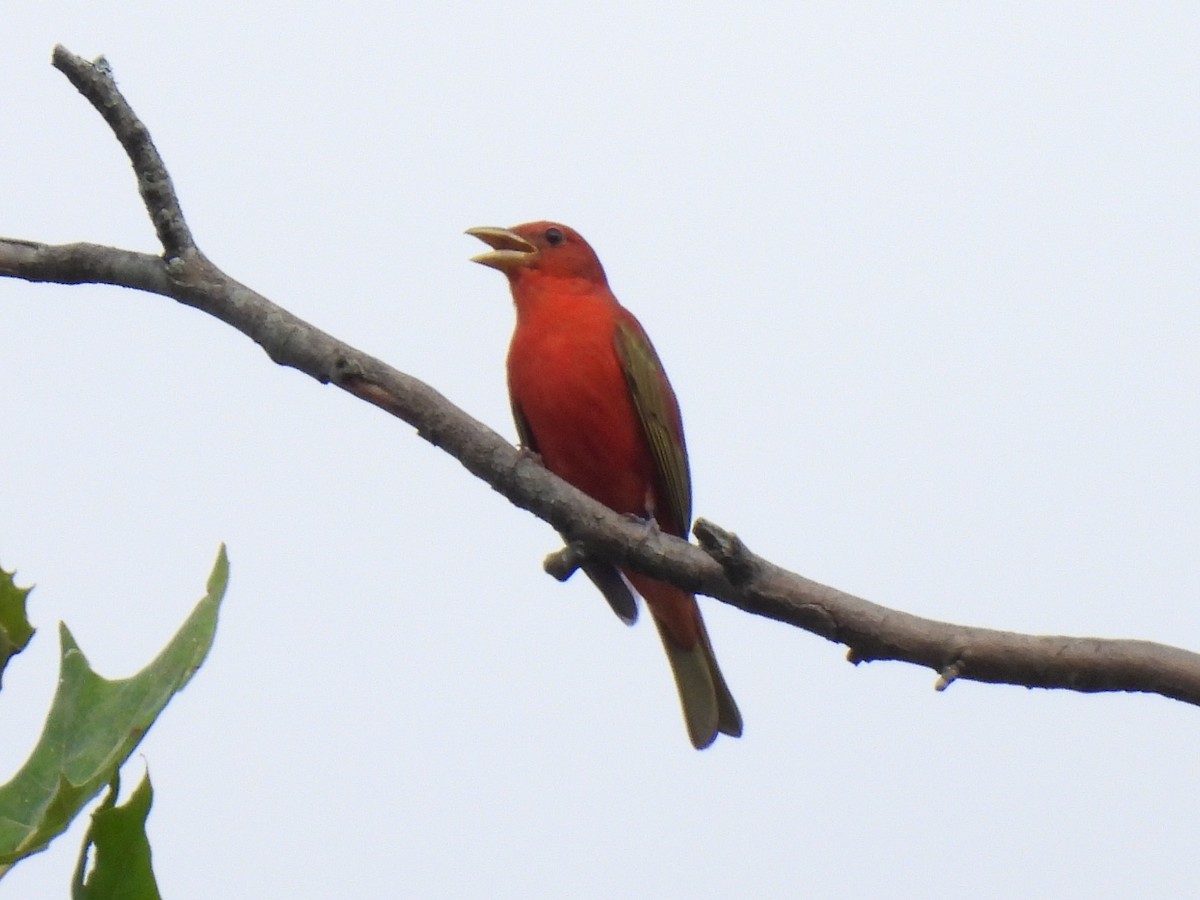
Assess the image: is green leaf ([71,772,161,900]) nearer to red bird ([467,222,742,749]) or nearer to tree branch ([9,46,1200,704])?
tree branch ([9,46,1200,704])

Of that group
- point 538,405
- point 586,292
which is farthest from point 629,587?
point 586,292

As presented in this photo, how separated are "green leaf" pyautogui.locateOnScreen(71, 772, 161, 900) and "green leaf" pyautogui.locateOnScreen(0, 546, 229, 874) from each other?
3 cm

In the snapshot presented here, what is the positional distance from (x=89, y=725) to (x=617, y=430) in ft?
12.2

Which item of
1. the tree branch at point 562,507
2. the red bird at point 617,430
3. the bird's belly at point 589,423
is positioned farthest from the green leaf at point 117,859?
the bird's belly at point 589,423

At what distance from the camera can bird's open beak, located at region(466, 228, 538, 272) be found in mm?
5965

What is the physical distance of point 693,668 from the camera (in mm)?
5707

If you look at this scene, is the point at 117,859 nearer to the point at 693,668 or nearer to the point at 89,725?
the point at 89,725

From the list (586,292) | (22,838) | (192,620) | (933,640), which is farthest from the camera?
(586,292)

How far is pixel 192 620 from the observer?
1729 millimetres

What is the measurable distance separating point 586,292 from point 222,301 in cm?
270

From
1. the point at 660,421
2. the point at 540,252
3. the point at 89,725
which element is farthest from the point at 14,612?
the point at 540,252

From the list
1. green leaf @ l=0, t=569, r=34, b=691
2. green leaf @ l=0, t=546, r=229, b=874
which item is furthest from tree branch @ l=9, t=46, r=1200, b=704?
green leaf @ l=0, t=546, r=229, b=874

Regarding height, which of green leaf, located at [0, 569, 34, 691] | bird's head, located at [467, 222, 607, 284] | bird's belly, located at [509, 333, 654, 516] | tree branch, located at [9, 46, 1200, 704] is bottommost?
green leaf, located at [0, 569, 34, 691]

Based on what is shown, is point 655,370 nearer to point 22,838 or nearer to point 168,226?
point 168,226
